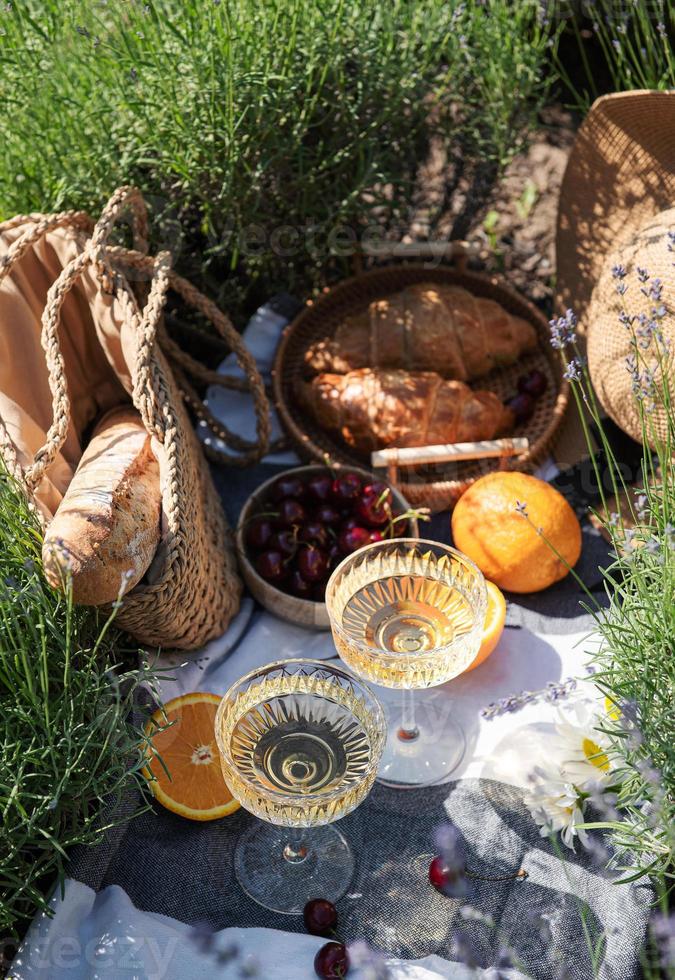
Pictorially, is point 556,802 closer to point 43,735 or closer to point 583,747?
point 583,747

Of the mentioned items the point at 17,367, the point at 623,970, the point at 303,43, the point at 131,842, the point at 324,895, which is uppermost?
the point at 303,43

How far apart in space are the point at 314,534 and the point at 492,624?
1.31ft

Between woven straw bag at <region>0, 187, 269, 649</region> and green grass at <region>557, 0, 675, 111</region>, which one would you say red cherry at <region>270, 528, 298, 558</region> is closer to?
woven straw bag at <region>0, 187, 269, 649</region>

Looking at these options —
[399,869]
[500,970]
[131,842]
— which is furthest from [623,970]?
[131,842]

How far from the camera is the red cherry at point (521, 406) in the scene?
87.4 inches

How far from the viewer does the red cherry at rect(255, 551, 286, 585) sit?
186cm

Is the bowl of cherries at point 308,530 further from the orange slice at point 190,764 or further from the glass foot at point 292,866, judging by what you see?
the glass foot at point 292,866

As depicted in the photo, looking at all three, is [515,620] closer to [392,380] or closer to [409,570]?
[409,570]

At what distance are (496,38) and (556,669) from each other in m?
1.48

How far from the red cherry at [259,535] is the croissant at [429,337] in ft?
1.68

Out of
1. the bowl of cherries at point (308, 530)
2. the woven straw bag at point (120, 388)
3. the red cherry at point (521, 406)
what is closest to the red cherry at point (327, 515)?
the bowl of cherries at point (308, 530)

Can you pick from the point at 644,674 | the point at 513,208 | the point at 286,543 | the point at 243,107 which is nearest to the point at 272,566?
the point at 286,543

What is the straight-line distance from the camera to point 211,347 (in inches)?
98.3

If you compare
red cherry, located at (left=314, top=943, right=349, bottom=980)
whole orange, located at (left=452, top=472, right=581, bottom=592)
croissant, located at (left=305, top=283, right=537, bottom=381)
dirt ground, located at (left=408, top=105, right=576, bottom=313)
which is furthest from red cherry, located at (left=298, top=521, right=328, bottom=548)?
dirt ground, located at (left=408, top=105, right=576, bottom=313)
